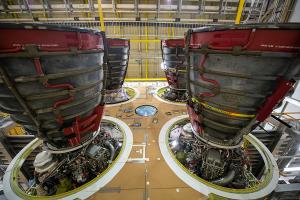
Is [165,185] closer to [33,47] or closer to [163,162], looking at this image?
[163,162]

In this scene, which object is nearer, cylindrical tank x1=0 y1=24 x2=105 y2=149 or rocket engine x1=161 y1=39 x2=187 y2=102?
cylindrical tank x1=0 y1=24 x2=105 y2=149

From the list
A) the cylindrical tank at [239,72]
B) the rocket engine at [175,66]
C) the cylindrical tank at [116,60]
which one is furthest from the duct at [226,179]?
the cylindrical tank at [116,60]

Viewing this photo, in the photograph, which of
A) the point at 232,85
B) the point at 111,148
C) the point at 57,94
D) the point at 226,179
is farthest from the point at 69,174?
the point at 232,85

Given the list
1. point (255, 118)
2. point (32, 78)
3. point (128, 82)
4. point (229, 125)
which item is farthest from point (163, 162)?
point (128, 82)

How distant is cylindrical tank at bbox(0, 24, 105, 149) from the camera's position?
212 cm

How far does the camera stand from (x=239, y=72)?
8.48ft

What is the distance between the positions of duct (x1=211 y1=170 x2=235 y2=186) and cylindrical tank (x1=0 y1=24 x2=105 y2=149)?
12.3 ft

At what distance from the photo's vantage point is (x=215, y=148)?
3986 mm

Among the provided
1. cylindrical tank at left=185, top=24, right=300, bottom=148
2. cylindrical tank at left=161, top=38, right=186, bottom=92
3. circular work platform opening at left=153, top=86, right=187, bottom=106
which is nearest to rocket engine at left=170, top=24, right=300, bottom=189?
cylindrical tank at left=185, top=24, right=300, bottom=148

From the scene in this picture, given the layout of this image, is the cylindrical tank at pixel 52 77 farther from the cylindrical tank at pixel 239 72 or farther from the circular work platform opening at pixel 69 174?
the cylindrical tank at pixel 239 72

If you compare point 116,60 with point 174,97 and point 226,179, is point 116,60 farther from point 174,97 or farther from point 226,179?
point 226,179

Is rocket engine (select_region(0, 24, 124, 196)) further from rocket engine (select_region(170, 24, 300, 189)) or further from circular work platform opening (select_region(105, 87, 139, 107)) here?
circular work platform opening (select_region(105, 87, 139, 107))

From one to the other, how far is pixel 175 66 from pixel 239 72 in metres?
4.76

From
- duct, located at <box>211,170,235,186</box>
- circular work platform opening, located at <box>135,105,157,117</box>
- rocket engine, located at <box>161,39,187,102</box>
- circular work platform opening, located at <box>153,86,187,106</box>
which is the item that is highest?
rocket engine, located at <box>161,39,187,102</box>
